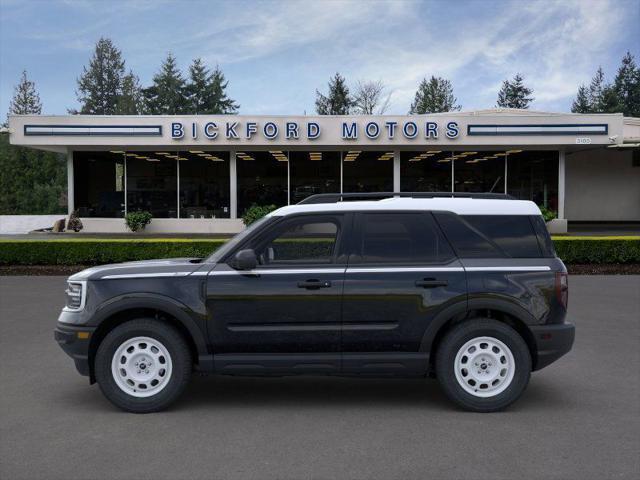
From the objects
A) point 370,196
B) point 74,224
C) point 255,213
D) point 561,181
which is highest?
point 561,181

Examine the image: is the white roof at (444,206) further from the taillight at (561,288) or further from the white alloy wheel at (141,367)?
the white alloy wheel at (141,367)

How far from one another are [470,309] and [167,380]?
2628 mm

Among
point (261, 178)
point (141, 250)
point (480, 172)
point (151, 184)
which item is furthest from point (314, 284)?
point (480, 172)

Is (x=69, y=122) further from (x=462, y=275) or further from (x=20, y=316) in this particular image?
(x=462, y=275)

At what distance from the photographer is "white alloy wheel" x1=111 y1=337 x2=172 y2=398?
18.4 feet

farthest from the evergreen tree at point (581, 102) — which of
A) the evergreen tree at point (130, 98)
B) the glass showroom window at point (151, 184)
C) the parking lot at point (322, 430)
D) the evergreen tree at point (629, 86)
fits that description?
the parking lot at point (322, 430)

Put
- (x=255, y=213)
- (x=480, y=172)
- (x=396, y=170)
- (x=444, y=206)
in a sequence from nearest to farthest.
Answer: (x=444, y=206), (x=255, y=213), (x=396, y=170), (x=480, y=172)

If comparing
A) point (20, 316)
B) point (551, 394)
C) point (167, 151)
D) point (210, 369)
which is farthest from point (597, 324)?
point (167, 151)

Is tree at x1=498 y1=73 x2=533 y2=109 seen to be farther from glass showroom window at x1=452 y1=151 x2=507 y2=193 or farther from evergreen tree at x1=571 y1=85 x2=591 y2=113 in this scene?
glass showroom window at x1=452 y1=151 x2=507 y2=193

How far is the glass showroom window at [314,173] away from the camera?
28938 mm

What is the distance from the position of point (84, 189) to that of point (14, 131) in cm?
374

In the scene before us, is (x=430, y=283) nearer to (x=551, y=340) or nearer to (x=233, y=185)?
(x=551, y=340)

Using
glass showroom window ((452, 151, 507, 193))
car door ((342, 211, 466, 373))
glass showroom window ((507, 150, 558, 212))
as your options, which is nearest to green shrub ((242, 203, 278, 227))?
glass showroom window ((452, 151, 507, 193))

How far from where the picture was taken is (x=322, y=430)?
5.14 metres
